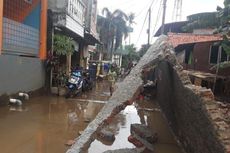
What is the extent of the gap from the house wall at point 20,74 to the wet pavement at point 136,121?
12.6 feet

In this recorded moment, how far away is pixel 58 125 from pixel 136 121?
2.73 m

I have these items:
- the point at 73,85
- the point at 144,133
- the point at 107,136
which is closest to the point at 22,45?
the point at 73,85

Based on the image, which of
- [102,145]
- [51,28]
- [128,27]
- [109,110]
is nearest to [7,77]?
[51,28]

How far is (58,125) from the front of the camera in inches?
330

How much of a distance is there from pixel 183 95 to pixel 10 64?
658 cm

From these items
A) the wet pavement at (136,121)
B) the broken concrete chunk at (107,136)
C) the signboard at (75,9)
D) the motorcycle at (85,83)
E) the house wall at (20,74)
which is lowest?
the wet pavement at (136,121)

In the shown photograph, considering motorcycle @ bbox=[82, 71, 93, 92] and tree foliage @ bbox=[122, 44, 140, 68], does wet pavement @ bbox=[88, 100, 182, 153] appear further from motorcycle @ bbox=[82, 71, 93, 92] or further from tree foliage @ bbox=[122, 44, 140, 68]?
tree foliage @ bbox=[122, 44, 140, 68]

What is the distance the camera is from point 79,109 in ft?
36.7

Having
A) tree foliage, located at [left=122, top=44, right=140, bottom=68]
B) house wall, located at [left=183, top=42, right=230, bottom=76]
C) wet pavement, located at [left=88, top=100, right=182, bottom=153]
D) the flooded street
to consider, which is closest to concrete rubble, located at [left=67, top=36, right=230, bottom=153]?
wet pavement, located at [left=88, top=100, right=182, bottom=153]

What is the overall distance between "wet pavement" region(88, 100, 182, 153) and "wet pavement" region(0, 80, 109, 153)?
2.38 feet

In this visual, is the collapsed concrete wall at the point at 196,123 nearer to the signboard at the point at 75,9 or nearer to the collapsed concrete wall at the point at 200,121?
the collapsed concrete wall at the point at 200,121

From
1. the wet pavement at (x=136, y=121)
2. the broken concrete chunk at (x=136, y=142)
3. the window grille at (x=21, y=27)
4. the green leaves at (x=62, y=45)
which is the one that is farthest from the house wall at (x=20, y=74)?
the broken concrete chunk at (x=136, y=142)

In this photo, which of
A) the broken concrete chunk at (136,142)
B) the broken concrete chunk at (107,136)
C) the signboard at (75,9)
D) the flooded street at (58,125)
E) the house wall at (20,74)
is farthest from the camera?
the signboard at (75,9)

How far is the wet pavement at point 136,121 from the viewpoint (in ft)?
23.5
